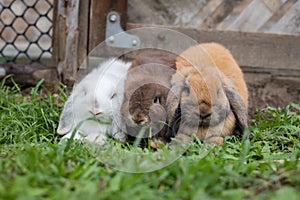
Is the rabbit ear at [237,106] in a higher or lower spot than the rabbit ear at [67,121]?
higher

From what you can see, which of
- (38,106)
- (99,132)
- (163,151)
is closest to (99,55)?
(38,106)

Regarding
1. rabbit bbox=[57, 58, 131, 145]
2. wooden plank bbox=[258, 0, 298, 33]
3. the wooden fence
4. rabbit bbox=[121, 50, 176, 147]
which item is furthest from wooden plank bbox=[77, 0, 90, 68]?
wooden plank bbox=[258, 0, 298, 33]

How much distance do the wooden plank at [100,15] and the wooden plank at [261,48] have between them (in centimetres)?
20

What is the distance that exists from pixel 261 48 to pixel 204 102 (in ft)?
6.14

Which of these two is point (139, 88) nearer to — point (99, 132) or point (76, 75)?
point (99, 132)

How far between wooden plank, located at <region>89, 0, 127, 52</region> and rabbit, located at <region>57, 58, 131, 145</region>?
1.19 meters

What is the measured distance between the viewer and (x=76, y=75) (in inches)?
178

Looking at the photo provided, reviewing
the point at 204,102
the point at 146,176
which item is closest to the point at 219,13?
the point at 204,102

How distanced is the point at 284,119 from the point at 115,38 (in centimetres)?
167

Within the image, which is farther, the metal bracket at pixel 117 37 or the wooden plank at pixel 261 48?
the wooden plank at pixel 261 48

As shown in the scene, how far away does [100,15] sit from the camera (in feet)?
15.1

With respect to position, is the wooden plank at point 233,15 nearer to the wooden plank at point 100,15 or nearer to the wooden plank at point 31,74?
the wooden plank at point 100,15

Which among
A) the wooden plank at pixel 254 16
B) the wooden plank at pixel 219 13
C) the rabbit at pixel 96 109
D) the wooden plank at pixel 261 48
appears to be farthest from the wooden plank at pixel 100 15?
the rabbit at pixel 96 109

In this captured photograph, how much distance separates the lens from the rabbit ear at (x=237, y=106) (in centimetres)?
334
